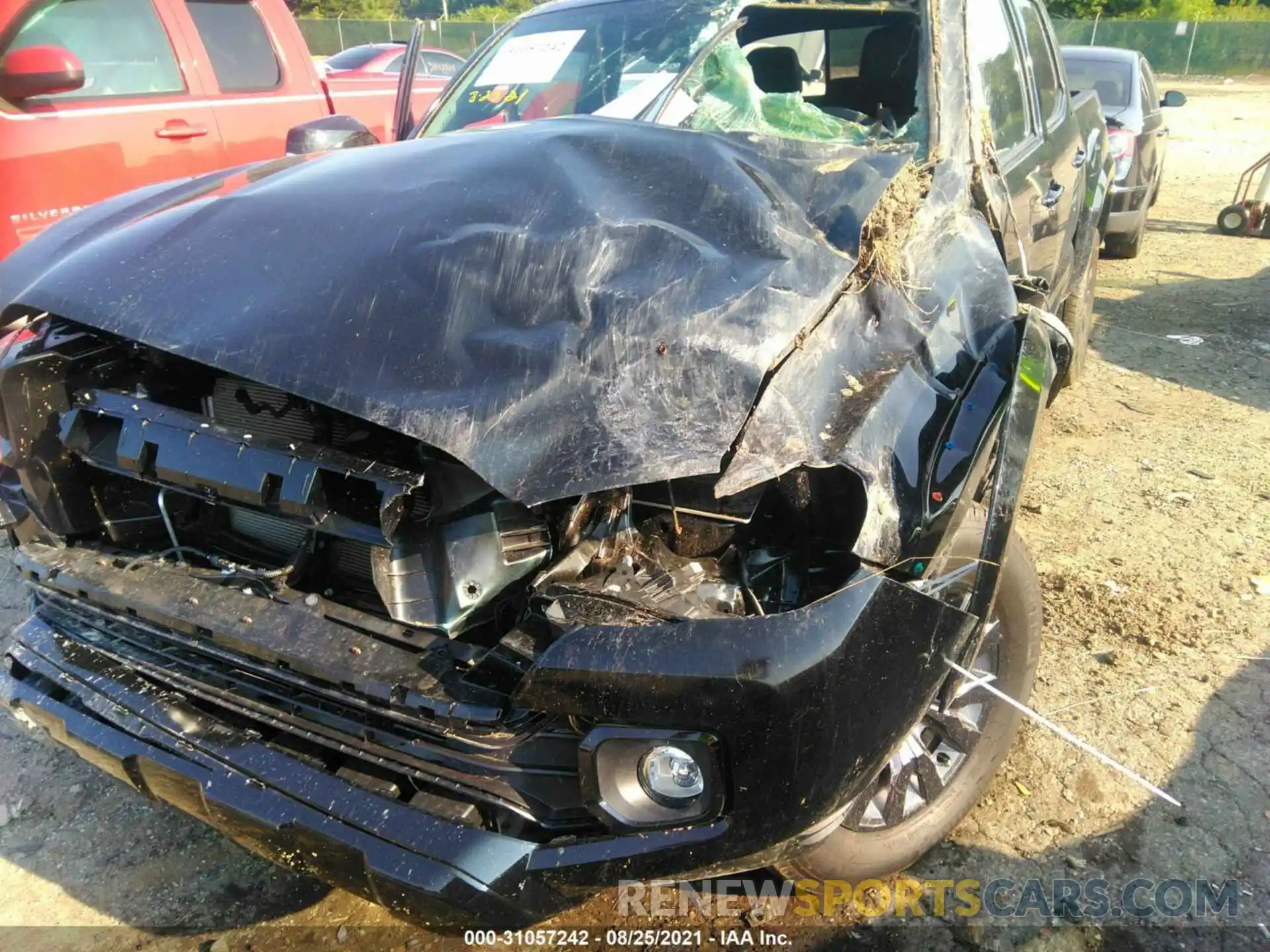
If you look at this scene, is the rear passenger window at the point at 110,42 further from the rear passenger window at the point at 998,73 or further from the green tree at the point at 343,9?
the green tree at the point at 343,9

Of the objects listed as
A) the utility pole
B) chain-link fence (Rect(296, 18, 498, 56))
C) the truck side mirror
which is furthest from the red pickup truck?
the utility pole

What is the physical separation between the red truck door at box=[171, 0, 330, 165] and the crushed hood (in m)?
3.34

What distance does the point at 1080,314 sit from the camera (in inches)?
198

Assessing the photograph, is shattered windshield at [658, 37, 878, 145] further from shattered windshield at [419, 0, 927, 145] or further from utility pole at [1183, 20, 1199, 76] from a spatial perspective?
utility pole at [1183, 20, 1199, 76]

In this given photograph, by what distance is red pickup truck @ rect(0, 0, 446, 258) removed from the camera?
14.1 ft

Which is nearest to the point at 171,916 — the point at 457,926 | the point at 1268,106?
the point at 457,926

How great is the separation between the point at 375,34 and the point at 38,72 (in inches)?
1190

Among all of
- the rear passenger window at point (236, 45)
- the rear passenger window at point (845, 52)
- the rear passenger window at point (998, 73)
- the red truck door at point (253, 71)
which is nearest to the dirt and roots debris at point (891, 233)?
the rear passenger window at point (998, 73)

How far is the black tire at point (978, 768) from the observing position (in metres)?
2.12

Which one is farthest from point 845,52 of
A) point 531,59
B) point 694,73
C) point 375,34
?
point 375,34

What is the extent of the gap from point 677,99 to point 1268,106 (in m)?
25.1

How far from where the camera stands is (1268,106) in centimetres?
2161

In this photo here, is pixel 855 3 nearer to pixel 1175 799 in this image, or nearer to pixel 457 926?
pixel 1175 799

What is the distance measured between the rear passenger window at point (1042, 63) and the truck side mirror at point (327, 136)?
9.49ft
